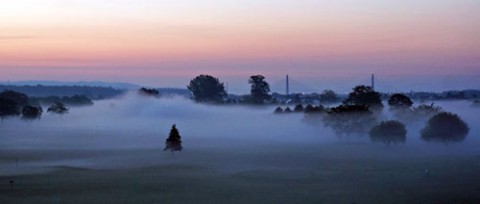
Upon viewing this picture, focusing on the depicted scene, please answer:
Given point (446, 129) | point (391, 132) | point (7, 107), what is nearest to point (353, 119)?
point (391, 132)

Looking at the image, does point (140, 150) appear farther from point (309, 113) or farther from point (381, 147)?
point (309, 113)

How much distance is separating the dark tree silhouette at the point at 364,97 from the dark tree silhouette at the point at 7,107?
8287 centimetres

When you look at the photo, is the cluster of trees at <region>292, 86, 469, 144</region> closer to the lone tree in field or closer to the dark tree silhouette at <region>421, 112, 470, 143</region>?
the dark tree silhouette at <region>421, 112, 470, 143</region>

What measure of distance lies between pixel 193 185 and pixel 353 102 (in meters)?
76.9

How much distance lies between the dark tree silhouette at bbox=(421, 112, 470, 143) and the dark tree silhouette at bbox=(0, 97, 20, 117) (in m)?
104

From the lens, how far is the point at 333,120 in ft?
379

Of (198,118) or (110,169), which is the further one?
(198,118)

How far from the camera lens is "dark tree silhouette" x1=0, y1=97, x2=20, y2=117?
171m

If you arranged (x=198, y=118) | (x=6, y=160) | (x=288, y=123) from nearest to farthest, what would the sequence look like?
(x=6, y=160)
(x=288, y=123)
(x=198, y=118)

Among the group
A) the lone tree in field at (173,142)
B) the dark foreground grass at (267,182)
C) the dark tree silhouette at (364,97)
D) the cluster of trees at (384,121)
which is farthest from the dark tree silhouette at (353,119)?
the lone tree in field at (173,142)

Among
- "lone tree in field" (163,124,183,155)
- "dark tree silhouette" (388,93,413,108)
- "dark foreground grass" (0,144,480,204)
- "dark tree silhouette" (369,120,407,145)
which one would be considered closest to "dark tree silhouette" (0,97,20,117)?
"lone tree in field" (163,124,183,155)

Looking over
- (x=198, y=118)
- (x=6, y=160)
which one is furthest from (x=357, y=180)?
(x=198, y=118)

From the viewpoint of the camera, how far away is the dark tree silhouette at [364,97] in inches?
5128

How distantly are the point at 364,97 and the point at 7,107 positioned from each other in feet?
284
